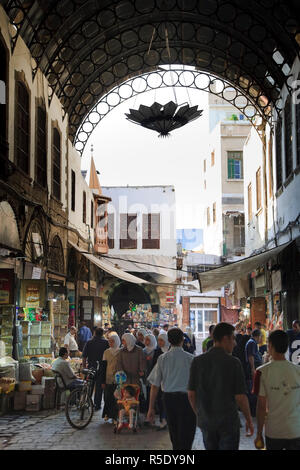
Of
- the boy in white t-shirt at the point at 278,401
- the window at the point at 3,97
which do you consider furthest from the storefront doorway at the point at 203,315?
the boy in white t-shirt at the point at 278,401

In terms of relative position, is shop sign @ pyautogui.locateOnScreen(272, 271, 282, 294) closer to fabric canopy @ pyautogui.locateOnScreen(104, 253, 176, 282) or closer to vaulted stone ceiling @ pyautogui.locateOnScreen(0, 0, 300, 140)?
vaulted stone ceiling @ pyautogui.locateOnScreen(0, 0, 300, 140)

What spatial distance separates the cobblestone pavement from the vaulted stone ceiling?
27.2 feet

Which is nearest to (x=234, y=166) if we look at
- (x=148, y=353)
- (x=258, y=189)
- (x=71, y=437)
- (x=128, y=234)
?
(x=128, y=234)

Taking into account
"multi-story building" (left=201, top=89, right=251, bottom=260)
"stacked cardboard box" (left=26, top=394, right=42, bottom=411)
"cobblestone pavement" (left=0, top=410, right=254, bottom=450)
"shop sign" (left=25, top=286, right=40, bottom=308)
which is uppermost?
→ "multi-story building" (left=201, top=89, right=251, bottom=260)

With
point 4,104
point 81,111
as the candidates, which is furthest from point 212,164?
point 4,104

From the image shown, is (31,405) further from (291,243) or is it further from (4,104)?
(291,243)

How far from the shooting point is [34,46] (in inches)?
608

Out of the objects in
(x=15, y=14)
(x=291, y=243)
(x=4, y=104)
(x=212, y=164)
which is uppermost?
(x=212, y=164)

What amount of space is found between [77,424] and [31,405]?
77.2 inches

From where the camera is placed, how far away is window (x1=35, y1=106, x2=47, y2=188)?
15.3 m

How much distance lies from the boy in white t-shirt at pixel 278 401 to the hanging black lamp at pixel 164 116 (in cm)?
1023

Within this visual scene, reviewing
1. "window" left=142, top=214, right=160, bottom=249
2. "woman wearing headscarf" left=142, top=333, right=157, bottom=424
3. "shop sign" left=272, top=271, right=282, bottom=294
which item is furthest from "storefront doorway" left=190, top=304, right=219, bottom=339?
"woman wearing headscarf" left=142, top=333, right=157, bottom=424

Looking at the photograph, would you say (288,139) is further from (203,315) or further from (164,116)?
(203,315)

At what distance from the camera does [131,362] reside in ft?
29.9
